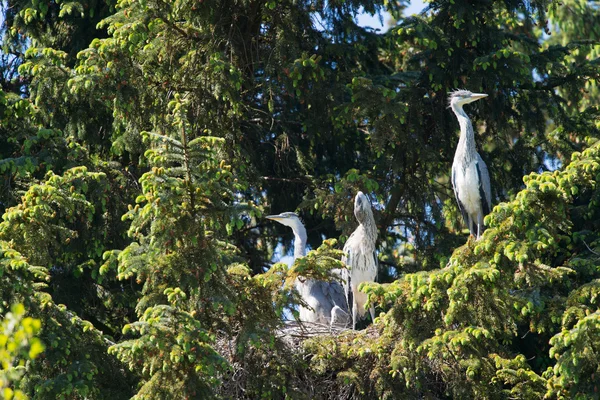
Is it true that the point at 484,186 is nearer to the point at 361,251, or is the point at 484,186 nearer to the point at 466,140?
the point at 466,140

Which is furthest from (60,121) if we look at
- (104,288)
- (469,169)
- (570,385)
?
(570,385)

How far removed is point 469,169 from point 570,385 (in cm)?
347

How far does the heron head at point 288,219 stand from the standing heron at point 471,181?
6.04 feet

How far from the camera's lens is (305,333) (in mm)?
9000

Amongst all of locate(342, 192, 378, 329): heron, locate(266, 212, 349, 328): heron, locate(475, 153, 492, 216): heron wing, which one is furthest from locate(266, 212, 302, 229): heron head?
locate(475, 153, 492, 216): heron wing

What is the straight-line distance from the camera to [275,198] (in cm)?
1199

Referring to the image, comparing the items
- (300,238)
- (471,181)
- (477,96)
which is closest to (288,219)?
(300,238)

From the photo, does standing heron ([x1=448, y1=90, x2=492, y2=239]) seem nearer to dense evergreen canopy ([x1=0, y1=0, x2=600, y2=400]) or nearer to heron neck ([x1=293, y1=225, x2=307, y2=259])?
dense evergreen canopy ([x1=0, y1=0, x2=600, y2=400])

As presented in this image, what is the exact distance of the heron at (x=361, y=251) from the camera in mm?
10031

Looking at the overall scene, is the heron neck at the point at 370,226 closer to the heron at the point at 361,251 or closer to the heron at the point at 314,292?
the heron at the point at 361,251

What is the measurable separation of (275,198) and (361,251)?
2094 mm

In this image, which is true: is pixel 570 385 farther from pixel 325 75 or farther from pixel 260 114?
pixel 260 114

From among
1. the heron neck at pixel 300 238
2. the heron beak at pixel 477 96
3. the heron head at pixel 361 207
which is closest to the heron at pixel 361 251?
the heron head at pixel 361 207

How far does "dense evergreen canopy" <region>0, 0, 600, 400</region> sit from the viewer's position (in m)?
7.13
